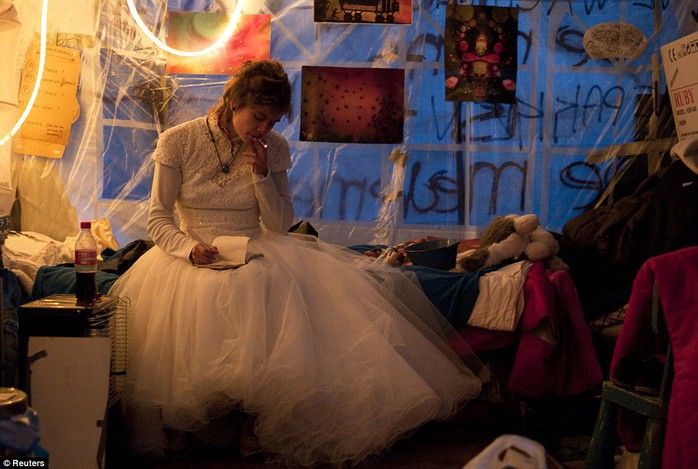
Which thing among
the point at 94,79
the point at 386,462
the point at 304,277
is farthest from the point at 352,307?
the point at 94,79

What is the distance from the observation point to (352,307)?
2.52 m

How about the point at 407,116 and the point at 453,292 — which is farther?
the point at 407,116

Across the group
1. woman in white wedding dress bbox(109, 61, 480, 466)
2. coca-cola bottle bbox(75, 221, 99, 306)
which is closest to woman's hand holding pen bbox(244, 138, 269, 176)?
woman in white wedding dress bbox(109, 61, 480, 466)

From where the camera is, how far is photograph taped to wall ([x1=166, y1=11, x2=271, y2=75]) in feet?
12.7

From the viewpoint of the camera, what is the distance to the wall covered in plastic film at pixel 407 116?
386cm

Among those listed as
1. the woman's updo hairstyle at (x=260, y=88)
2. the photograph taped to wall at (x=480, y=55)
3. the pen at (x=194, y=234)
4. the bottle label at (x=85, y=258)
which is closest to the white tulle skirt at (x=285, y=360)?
the pen at (x=194, y=234)

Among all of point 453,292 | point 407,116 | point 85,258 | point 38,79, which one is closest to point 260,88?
point 85,258

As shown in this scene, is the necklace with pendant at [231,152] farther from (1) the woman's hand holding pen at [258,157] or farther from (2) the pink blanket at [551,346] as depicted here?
(2) the pink blanket at [551,346]

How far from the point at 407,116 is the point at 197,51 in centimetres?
109

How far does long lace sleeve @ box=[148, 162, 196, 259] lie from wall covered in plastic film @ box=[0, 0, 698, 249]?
49.3 inches

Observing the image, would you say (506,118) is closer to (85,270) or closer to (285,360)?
(285,360)

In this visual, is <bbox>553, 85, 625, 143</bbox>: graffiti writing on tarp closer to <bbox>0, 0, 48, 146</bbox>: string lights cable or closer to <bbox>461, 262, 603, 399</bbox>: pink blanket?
<bbox>461, 262, 603, 399</bbox>: pink blanket

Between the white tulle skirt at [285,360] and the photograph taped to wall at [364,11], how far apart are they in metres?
1.69

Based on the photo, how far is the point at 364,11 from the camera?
388cm
